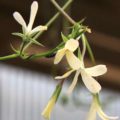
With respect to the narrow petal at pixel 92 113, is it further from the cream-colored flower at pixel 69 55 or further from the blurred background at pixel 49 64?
the blurred background at pixel 49 64

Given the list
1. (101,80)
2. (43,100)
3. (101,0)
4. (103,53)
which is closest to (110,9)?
(101,0)

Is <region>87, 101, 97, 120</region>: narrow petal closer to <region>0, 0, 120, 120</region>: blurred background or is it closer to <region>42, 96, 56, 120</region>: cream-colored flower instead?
<region>42, 96, 56, 120</region>: cream-colored flower

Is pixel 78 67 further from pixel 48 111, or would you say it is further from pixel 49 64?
pixel 49 64

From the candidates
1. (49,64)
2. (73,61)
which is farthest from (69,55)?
(49,64)

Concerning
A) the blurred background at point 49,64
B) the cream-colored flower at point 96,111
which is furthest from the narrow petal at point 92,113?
Result: the blurred background at point 49,64

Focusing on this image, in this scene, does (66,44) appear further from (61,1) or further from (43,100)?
(43,100)

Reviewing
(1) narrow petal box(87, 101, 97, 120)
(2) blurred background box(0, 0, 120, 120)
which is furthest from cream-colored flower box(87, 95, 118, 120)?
(2) blurred background box(0, 0, 120, 120)
